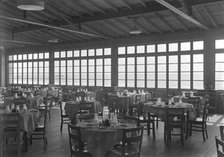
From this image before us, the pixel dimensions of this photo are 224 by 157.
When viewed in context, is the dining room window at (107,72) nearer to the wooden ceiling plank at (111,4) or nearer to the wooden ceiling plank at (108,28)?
the wooden ceiling plank at (108,28)

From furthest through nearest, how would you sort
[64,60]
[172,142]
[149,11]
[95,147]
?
1. [64,60]
2. [149,11]
3. [172,142]
4. [95,147]

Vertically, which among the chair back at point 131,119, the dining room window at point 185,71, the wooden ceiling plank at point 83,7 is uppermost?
the wooden ceiling plank at point 83,7

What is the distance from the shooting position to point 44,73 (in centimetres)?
1889

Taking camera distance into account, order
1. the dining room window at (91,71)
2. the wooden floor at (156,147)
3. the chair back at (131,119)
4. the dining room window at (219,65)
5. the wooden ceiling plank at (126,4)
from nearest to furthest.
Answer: the chair back at (131,119)
the wooden floor at (156,147)
the wooden ceiling plank at (126,4)
the dining room window at (219,65)
the dining room window at (91,71)

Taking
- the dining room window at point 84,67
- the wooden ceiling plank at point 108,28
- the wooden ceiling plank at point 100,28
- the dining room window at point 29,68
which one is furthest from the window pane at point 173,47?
the dining room window at point 29,68

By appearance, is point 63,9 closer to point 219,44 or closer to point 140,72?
point 140,72

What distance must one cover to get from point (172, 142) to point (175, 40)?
771cm

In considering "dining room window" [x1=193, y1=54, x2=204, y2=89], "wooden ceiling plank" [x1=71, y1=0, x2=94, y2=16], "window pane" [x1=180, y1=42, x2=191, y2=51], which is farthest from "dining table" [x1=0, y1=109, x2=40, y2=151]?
"window pane" [x1=180, y1=42, x2=191, y2=51]

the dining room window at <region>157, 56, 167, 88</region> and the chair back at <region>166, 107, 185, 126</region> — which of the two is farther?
the dining room window at <region>157, 56, 167, 88</region>

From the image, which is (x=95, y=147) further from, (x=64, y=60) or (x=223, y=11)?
(x=64, y=60)

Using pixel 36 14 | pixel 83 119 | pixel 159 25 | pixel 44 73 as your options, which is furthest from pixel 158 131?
pixel 44 73

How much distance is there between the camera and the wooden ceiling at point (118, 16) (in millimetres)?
10109

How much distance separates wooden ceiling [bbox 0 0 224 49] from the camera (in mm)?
10109

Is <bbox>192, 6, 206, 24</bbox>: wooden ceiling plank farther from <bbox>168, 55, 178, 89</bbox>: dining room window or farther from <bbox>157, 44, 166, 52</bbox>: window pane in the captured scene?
<bbox>157, 44, 166, 52</bbox>: window pane
